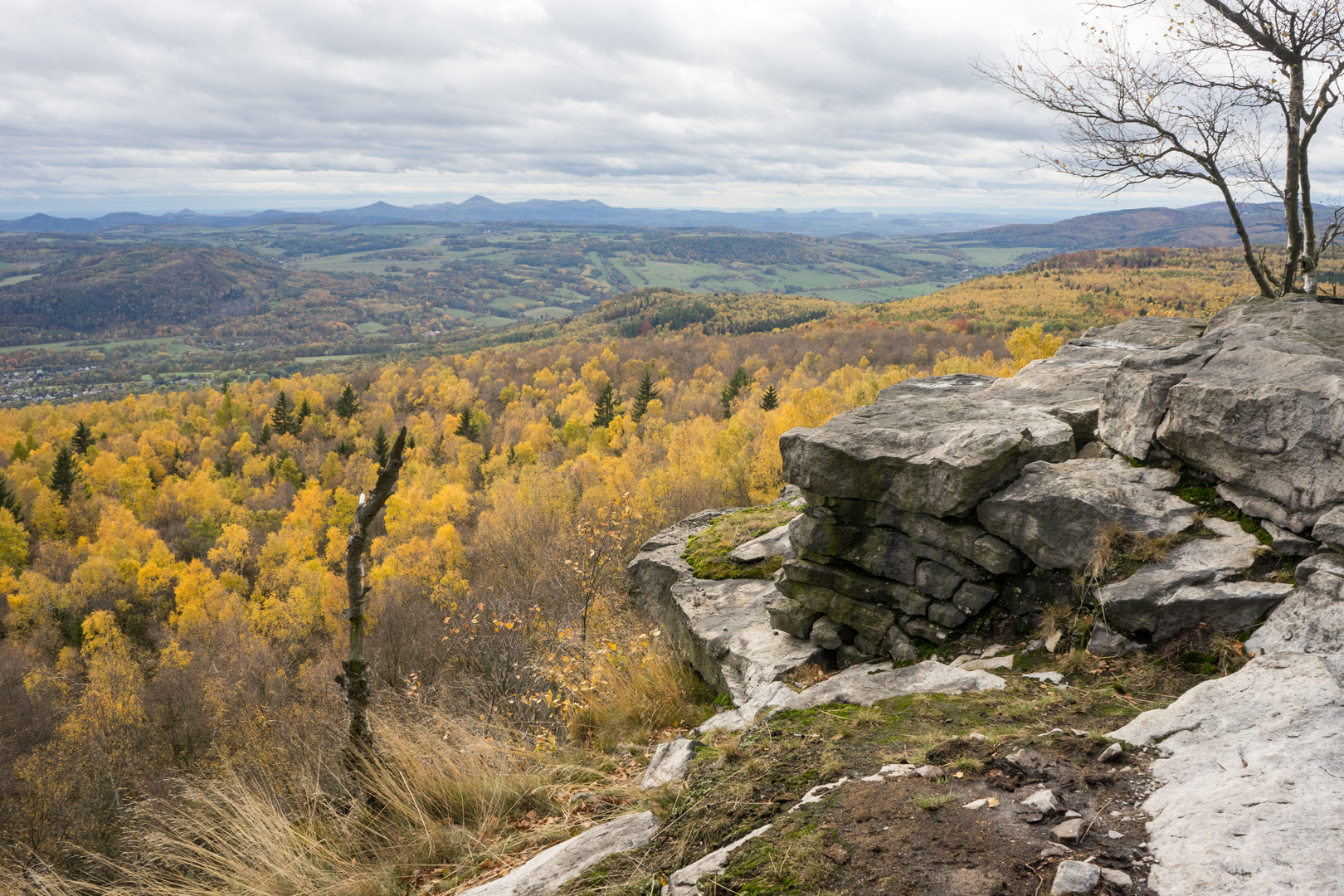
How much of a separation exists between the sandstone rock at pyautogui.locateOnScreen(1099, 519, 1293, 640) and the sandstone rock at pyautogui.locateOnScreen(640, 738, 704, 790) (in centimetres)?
424

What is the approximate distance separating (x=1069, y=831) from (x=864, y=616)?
558cm

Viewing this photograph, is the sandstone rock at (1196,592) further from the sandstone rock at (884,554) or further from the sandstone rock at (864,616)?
the sandstone rock at (864,616)

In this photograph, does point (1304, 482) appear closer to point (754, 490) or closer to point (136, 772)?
point (754, 490)

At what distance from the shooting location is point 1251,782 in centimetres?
373

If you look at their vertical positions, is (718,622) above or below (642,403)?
above

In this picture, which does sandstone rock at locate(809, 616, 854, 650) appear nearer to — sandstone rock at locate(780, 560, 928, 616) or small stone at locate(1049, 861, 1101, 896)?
sandstone rock at locate(780, 560, 928, 616)

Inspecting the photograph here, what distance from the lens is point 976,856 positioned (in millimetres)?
3412

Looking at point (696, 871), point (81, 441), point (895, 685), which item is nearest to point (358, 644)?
point (696, 871)

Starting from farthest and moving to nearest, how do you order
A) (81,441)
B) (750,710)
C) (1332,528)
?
(81,441) < (750,710) < (1332,528)

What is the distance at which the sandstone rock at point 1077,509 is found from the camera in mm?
7086

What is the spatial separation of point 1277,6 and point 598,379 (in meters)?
93.7

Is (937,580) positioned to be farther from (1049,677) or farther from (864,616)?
(1049,677)

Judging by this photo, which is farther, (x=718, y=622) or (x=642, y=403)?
(x=642, y=403)

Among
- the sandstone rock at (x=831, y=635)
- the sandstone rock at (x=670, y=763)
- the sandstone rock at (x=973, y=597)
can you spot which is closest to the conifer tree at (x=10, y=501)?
the sandstone rock at (x=831, y=635)
